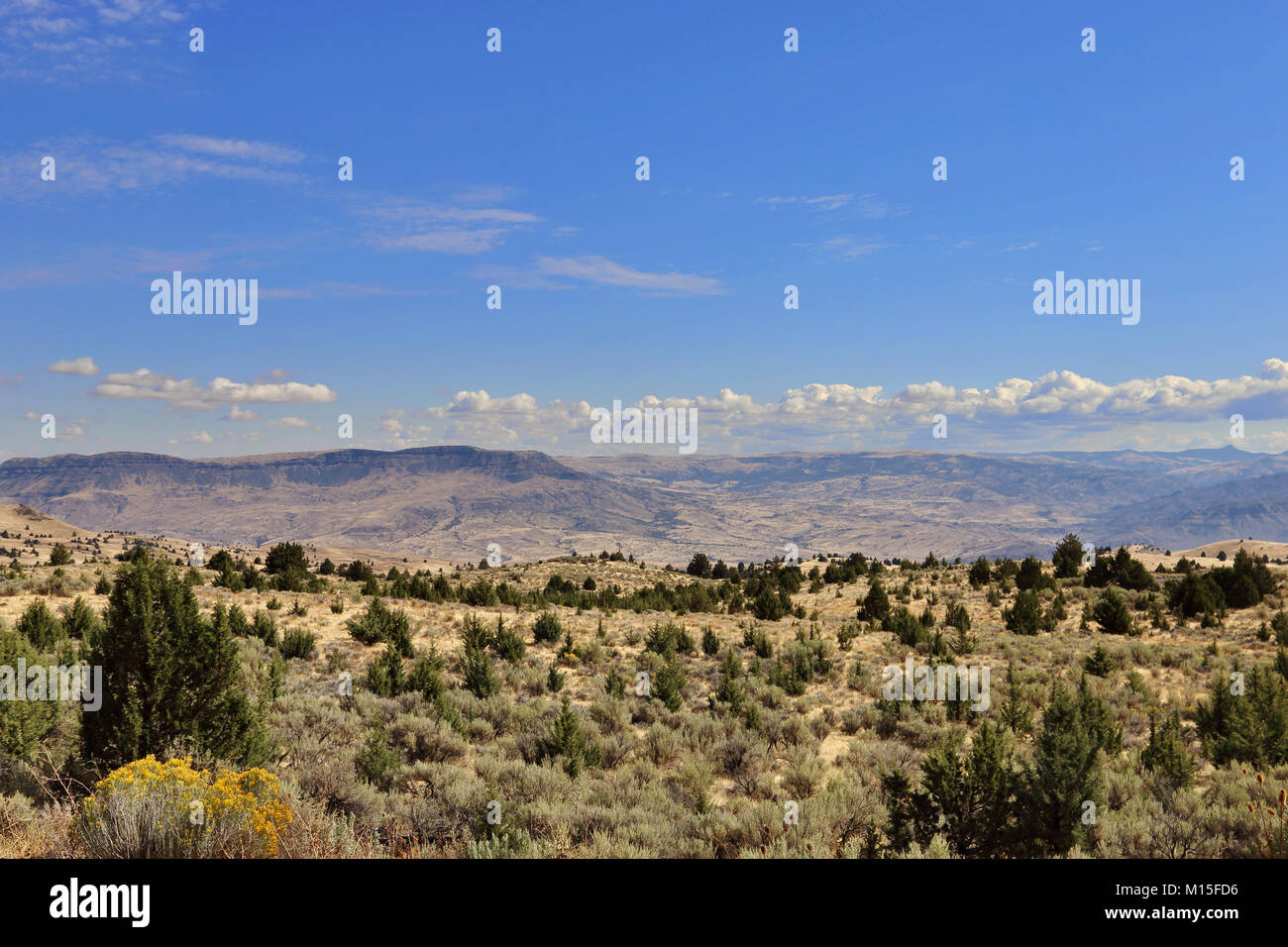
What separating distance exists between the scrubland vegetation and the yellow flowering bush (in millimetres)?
23

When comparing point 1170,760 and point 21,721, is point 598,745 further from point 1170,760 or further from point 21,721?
point 1170,760

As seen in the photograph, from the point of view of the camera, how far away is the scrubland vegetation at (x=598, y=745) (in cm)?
666

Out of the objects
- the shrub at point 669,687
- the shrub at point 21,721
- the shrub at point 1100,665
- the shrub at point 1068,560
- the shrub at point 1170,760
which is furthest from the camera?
the shrub at point 1068,560

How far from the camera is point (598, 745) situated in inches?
425

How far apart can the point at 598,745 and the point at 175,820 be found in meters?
6.21

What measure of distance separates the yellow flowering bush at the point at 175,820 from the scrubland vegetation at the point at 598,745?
0.08 ft

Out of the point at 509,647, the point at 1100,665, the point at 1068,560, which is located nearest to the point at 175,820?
the point at 509,647

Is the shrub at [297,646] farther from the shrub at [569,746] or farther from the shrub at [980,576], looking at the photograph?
the shrub at [980,576]

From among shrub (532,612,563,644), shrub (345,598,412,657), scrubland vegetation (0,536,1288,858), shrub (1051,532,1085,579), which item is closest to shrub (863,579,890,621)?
scrubland vegetation (0,536,1288,858)

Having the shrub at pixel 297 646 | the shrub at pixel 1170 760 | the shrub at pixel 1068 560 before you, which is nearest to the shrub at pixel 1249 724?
the shrub at pixel 1170 760

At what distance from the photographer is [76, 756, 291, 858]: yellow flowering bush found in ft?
18.6

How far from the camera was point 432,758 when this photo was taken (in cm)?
1041

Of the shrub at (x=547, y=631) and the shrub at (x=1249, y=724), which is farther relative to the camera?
the shrub at (x=547, y=631)

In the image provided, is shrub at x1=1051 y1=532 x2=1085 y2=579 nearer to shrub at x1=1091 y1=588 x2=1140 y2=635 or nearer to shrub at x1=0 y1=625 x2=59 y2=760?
shrub at x1=1091 y1=588 x2=1140 y2=635
